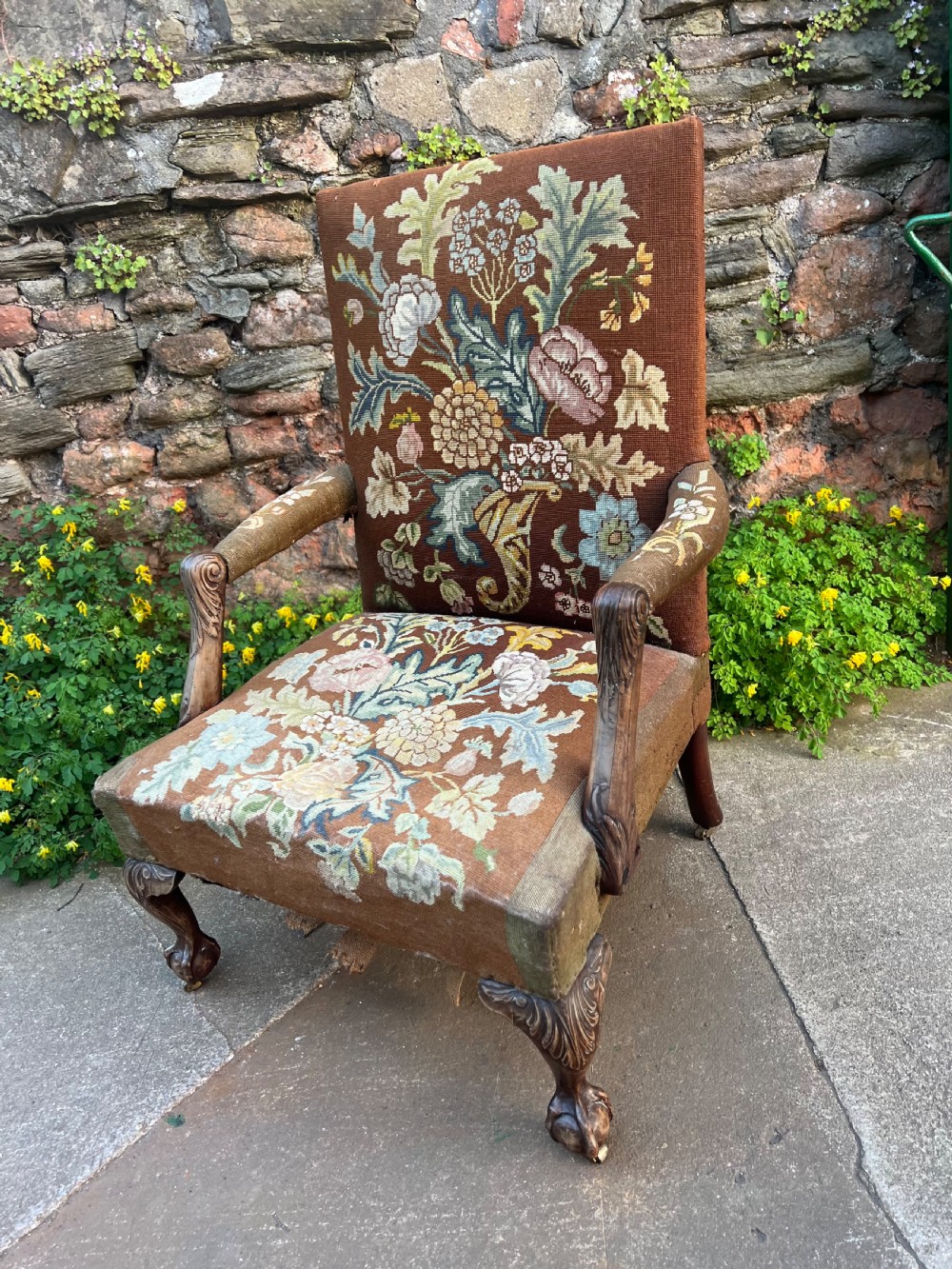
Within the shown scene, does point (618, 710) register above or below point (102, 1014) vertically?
above

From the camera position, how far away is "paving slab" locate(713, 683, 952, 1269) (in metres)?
1.17

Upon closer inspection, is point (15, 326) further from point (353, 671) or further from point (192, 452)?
point (353, 671)

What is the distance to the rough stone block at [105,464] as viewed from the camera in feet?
7.50

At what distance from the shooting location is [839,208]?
2088 millimetres

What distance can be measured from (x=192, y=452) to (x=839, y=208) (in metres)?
Answer: 1.82

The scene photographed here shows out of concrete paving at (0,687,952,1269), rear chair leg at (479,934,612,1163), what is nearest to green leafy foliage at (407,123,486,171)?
concrete paving at (0,687,952,1269)

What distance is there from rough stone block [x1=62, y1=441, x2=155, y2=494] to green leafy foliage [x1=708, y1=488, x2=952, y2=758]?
5.27 feet

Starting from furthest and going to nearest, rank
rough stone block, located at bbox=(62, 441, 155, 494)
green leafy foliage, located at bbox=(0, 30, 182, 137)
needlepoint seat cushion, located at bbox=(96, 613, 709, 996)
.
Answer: rough stone block, located at bbox=(62, 441, 155, 494) < green leafy foliage, located at bbox=(0, 30, 182, 137) < needlepoint seat cushion, located at bbox=(96, 613, 709, 996)

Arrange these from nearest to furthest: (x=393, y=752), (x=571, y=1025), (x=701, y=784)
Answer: (x=571, y=1025) < (x=393, y=752) < (x=701, y=784)

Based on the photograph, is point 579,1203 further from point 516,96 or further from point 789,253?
point 516,96

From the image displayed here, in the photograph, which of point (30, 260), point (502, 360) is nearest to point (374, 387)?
point (502, 360)

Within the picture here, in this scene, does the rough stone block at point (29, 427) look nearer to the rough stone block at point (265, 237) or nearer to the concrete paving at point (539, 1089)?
the rough stone block at point (265, 237)

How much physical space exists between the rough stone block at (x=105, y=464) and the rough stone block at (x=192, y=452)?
0.18ft

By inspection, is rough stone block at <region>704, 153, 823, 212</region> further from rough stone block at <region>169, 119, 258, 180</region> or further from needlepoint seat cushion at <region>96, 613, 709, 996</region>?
needlepoint seat cushion at <region>96, 613, 709, 996</region>
